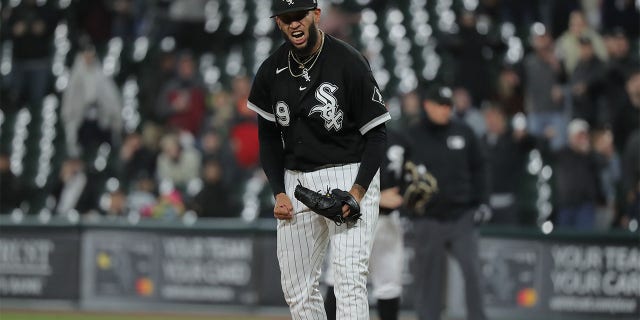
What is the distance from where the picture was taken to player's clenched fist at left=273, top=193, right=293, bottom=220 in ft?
26.2

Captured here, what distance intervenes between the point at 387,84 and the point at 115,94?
13.8ft

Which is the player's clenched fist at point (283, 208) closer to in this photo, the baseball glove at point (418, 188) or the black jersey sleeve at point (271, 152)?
the black jersey sleeve at point (271, 152)

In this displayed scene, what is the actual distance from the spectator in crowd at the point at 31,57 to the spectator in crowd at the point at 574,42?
8.76 meters

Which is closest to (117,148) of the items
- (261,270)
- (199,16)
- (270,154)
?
(199,16)

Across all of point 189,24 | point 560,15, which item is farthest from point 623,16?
point 189,24

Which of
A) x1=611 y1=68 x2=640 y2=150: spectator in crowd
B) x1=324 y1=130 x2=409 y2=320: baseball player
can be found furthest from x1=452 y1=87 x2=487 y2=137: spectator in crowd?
x1=324 y1=130 x2=409 y2=320: baseball player

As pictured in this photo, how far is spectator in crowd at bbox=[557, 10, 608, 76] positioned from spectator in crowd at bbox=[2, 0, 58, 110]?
8.76 meters

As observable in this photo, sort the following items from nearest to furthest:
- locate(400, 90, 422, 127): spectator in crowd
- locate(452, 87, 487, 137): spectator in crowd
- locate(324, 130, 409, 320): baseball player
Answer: locate(324, 130, 409, 320): baseball player → locate(400, 90, 422, 127): spectator in crowd → locate(452, 87, 487, 137): spectator in crowd

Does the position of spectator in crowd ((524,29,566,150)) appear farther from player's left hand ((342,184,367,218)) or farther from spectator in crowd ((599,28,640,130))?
player's left hand ((342,184,367,218))

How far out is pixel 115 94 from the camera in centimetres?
2069

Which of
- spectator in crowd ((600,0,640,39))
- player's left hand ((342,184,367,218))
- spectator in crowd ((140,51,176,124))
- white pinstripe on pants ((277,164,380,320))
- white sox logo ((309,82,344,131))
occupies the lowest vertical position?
white pinstripe on pants ((277,164,380,320))

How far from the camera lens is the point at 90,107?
67.3 ft

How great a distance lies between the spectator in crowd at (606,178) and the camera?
16.1m

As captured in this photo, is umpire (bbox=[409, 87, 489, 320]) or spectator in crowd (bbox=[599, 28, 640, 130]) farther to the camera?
spectator in crowd (bbox=[599, 28, 640, 130])
